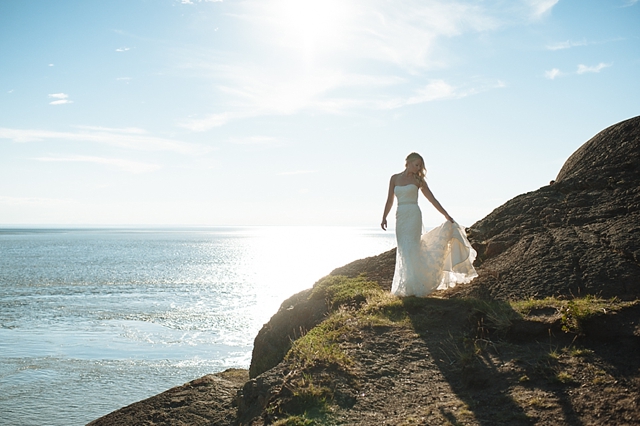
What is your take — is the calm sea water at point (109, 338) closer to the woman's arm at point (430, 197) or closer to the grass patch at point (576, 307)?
the woman's arm at point (430, 197)

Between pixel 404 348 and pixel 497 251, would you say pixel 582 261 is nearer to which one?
pixel 497 251

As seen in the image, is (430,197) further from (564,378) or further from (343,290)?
(564,378)

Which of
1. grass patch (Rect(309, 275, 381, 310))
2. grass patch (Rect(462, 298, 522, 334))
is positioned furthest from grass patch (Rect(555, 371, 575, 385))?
grass patch (Rect(309, 275, 381, 310))

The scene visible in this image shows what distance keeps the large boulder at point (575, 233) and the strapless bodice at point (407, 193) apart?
1981 mm


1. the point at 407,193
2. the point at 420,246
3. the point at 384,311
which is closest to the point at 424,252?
the point at 420,246

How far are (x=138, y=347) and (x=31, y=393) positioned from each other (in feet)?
18.0

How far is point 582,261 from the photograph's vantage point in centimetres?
897

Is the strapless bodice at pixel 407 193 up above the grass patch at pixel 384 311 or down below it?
above

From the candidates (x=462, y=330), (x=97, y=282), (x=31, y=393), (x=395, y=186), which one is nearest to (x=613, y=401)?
(x=462, y=330)

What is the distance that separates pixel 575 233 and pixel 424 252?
3084mm

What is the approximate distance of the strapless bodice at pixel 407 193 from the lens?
9.90m

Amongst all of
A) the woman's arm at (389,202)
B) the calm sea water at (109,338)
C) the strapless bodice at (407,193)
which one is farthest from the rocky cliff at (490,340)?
the calm sea water at (109,338)

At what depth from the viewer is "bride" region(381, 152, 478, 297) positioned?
9.77m

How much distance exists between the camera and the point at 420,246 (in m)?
9.93
